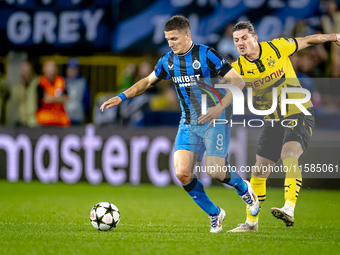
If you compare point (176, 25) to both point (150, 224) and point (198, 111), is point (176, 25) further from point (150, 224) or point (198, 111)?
point (150, 224)

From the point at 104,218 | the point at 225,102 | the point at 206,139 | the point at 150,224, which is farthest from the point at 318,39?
the point at 104,218

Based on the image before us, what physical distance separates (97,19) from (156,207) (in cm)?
468

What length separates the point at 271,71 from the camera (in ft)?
Answer: 19.2

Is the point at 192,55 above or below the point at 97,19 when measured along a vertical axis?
below

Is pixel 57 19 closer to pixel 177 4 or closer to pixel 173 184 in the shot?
pixel 177 4

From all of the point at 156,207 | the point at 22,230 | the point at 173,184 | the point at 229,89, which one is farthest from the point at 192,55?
the point at 173,184

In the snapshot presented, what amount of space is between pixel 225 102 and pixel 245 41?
84cm

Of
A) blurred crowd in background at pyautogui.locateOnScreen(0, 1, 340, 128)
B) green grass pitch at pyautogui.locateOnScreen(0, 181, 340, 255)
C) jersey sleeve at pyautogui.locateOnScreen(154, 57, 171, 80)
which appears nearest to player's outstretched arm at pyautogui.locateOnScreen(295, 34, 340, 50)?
jersey sleeve at pyautogui.locateOnScreen(154, 57, 171, 80)

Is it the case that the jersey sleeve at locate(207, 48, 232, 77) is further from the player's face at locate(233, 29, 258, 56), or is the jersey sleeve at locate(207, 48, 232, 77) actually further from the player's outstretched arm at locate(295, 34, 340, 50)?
the player's outstretched arm at locate(295, 34, 340, 50)

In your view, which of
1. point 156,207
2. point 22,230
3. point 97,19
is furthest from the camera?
point 97,19

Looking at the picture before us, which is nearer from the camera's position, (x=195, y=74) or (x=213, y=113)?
(x=213, y=113)

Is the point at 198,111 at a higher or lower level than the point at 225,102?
lower

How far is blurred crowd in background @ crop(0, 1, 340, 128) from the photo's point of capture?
985 centimetres

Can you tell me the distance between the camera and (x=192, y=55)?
18.2ft
